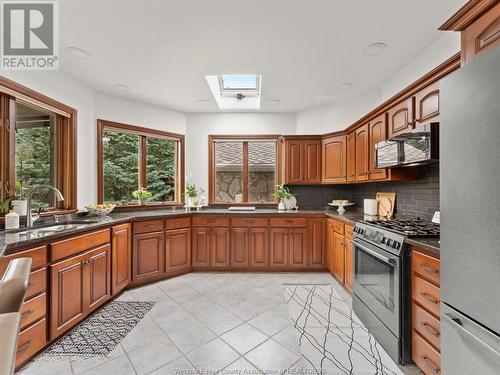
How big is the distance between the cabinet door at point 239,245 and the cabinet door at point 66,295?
197 cm

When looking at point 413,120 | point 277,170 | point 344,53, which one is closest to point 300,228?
point 277,170

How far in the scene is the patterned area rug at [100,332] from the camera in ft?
6.39

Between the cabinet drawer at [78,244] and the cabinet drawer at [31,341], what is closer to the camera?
the cabinet drawer at [31,341]

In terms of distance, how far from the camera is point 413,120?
90.7 inches

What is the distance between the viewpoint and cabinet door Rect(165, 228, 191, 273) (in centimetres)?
357

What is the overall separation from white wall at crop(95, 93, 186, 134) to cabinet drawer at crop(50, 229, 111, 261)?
193cm

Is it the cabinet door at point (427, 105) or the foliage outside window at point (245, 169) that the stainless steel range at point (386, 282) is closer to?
the cabinet door at point (427, 105)

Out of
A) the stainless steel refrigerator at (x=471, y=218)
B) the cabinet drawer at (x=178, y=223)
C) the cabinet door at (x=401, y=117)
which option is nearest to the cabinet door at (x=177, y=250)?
the cabinet drawer at (x=178, y=223)

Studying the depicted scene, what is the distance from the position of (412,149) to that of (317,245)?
205 cm

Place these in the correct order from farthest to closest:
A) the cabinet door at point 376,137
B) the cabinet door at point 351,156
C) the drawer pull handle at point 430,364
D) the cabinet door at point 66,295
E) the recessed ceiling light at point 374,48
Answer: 1. the cabinet door at point 351,156
2. the cabinet door at point 376,137
3. the recessed ceiling light at point 374,48
4. the cabinet door at point 66,295
5. the drawer pull handle at point 430,364

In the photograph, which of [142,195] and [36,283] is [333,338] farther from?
[142,195]

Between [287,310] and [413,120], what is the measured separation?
2.25 metres

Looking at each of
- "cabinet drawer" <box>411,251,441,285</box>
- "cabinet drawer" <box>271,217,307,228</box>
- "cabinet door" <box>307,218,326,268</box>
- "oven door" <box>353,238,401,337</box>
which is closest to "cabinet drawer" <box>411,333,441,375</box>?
"oven door" <box>353,238,401,337</box>

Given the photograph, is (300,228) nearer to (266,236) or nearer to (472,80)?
(266,236)
